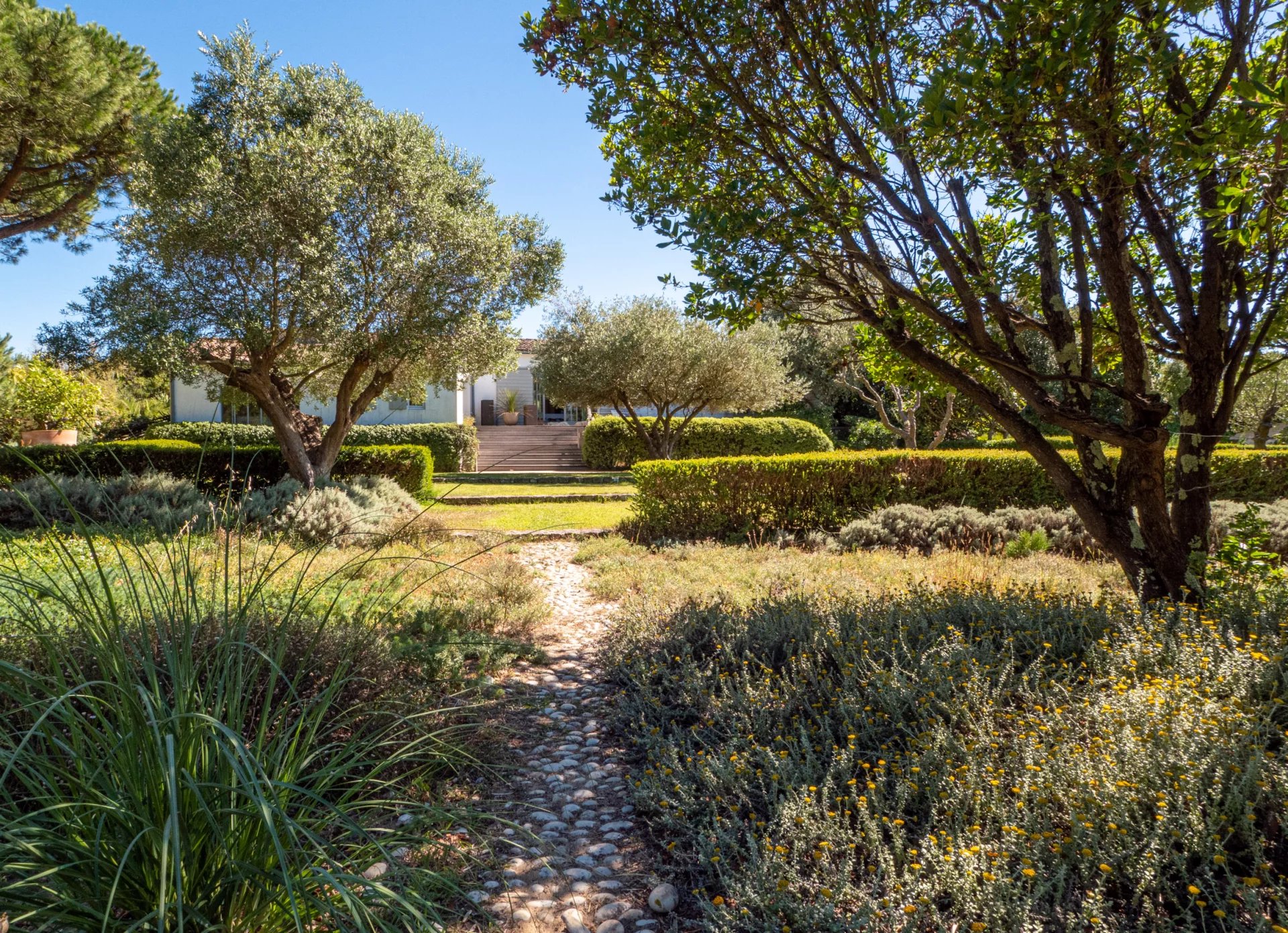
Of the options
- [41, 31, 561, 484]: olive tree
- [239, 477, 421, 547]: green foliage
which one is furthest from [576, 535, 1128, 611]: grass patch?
[41, 31, 561, 484]: olive tree

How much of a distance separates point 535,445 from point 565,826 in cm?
1915

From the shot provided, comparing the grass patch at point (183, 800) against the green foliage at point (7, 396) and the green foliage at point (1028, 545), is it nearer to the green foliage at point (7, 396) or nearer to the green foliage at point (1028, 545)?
the green foliage at point (1028, 545)

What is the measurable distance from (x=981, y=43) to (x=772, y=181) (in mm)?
1714

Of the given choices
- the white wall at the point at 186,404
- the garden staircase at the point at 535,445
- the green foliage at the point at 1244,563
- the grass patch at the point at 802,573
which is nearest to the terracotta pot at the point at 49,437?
the white wall at the point at 186,404

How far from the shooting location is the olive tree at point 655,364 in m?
19.2

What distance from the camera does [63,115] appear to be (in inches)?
416

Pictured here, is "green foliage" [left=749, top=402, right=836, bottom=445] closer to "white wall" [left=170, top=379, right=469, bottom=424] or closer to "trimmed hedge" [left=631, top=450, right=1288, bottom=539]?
"white wall" [left=170, top=379, right=469, bottom=424]

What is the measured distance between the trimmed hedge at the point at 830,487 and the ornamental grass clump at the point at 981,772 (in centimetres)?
587

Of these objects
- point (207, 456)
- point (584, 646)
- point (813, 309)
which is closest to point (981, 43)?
point (813, 309)

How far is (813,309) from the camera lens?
205 inches

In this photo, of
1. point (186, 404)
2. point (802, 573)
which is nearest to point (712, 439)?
point (802, 573)

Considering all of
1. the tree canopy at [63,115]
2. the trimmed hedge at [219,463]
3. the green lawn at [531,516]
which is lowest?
the green lawn at [531,516]

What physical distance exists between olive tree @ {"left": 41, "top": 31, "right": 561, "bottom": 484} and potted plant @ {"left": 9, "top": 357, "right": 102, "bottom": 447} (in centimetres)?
1221

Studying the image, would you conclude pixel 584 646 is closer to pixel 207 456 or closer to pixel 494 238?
pixel 494 238
